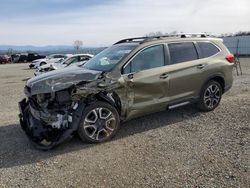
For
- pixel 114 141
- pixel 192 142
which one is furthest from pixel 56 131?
pixel 192 142

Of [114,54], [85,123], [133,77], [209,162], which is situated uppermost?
[114,54]

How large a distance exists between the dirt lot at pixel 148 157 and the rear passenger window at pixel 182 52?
1303 millimetres

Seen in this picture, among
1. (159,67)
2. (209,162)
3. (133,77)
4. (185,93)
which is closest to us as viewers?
(209,162)

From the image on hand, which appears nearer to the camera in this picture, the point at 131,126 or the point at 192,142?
the point at 192,142

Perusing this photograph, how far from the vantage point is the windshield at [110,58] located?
19.7 feet

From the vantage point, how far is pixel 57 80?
552 centimetres

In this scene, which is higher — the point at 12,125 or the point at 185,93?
the point at 185,93

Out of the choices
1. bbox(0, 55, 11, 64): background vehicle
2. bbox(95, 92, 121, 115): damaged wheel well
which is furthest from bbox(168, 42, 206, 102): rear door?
bbox(0, 55, 11, 64): background vehicle

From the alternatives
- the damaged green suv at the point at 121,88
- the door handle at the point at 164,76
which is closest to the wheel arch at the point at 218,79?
the damaged green suv at the point at 121,88

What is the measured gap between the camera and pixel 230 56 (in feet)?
24.6

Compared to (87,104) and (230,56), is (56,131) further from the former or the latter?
(230,56)

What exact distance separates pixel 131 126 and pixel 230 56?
3059 mm

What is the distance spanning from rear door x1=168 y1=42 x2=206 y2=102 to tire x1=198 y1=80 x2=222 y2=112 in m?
0.23

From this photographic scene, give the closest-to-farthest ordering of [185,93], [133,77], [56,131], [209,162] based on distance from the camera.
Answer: [209,162] < [56,131] < [133,77] < [185,93]
